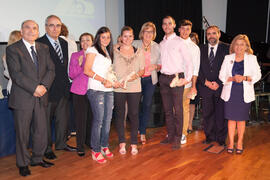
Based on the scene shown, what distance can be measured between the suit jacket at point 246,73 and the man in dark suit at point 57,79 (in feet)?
6.79

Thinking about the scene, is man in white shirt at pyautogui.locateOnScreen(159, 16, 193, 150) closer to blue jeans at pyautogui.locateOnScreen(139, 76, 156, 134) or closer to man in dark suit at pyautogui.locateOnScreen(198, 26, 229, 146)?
blue jeans at pyautogui.locateOnScreen(139, 76, 156, 134)

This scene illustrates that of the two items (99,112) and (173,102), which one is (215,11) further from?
(99,112)

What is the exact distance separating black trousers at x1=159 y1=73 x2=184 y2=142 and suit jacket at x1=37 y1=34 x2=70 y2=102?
1.30 metres

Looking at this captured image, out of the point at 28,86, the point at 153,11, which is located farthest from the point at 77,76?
the point at 153,11

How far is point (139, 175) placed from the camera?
9.15 ft

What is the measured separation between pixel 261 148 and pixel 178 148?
1.19m

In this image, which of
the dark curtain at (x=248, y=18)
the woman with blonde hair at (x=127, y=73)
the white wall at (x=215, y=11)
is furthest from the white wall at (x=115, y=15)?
the woman with blonde hair at (x=127, y=73)

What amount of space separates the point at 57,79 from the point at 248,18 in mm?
6808

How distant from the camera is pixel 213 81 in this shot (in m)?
3.55

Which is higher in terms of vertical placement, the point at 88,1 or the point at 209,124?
the point at 88,1

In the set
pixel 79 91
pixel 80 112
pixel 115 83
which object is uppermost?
pixel 115 83

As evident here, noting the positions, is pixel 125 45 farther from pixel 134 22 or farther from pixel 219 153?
pixel 134 22

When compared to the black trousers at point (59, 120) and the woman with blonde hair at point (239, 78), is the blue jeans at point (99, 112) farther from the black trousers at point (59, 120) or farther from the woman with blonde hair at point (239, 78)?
the woman with blonde hair at point (239, 78)

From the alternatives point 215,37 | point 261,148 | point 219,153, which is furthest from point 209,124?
point 215,37
